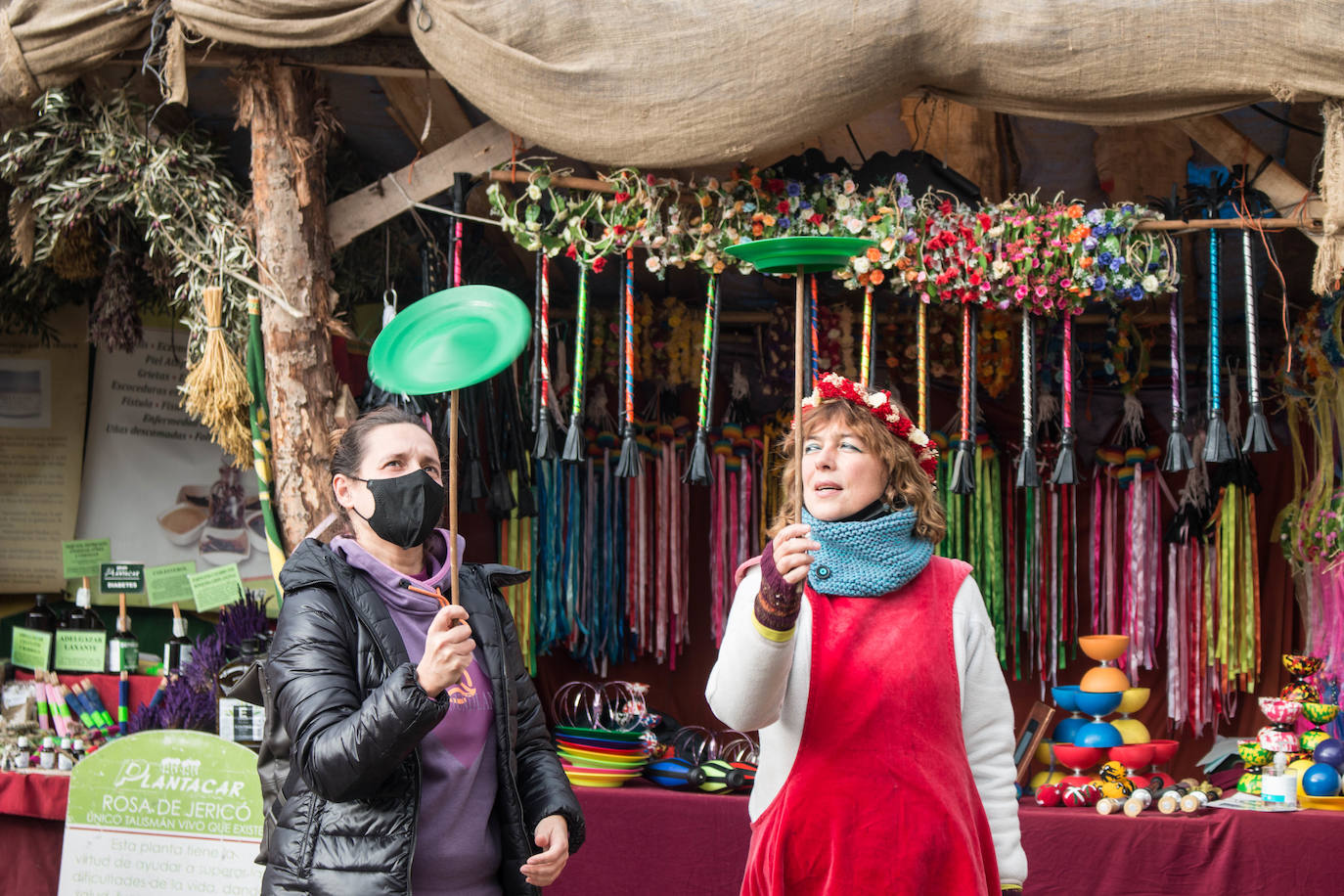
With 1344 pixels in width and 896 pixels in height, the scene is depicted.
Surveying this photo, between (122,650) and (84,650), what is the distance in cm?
18

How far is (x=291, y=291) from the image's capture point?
10.7ft

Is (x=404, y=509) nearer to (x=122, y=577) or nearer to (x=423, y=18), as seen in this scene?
(x=423, y=18)

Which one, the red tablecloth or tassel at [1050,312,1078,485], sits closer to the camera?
the red tablecloth

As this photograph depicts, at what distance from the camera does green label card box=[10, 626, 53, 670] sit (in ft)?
13.4

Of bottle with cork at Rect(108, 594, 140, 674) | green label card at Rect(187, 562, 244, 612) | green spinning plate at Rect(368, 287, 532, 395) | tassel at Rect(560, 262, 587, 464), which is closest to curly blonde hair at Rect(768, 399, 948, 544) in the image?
green spinning plate at Rect(368, 287, 532, 395)

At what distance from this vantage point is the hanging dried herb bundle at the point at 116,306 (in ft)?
12.4

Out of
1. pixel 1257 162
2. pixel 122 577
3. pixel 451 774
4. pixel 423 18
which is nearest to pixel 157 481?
pixel 122 577

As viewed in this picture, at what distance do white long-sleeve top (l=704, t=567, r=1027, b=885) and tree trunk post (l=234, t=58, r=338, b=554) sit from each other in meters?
1.64

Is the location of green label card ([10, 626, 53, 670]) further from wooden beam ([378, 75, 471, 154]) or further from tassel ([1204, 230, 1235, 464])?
tassel ([1204, 230, 1235, 464])

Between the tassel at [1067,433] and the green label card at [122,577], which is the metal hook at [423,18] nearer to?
the tassel at [1067,433]

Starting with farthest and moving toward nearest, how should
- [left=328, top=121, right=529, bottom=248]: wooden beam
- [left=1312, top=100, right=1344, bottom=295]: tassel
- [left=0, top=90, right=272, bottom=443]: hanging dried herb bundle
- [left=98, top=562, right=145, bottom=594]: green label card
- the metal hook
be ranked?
[left=98, top=562, right=145, bottom=594]: green label card < [left=328, top=121, right=529, bottom=248]: wooden beam < [left=0, top=90, right=272, bottom=443]: hanging dried herb bundle < the metal hook < [left=1312, top=100, right=1344, bottom=295]: tassel

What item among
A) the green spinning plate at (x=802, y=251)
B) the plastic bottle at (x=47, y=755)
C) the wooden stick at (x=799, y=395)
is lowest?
the plastic bottle at (x=47, y=755)

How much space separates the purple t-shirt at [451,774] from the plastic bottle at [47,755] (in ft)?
6.83

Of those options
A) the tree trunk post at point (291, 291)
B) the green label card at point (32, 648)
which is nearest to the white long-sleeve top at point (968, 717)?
the tree trunk post at point (291, 291)
